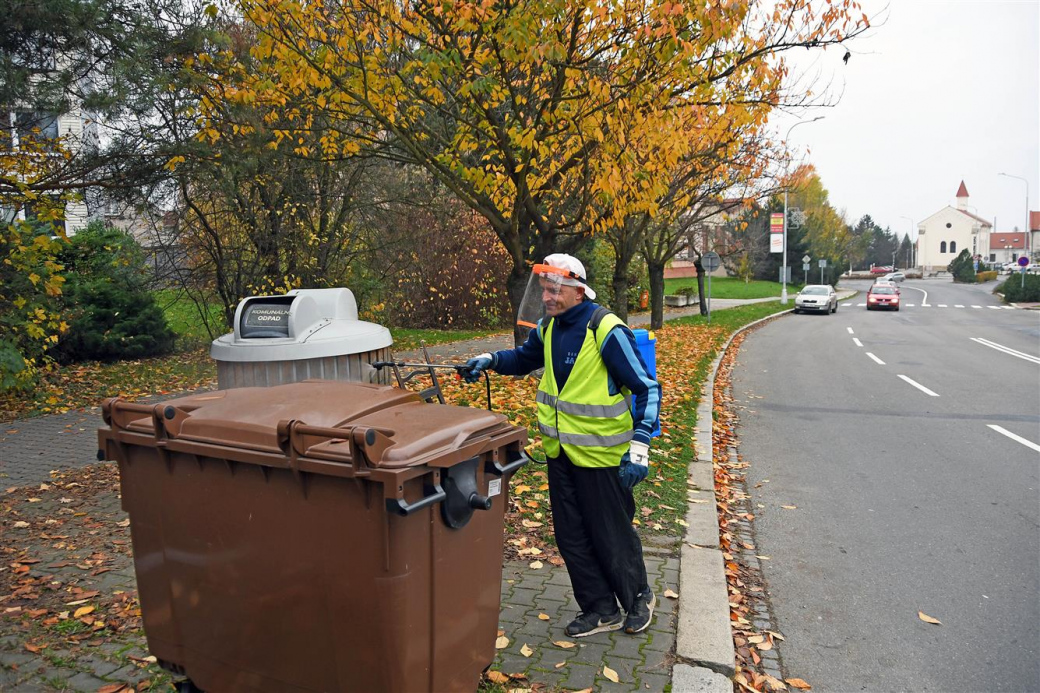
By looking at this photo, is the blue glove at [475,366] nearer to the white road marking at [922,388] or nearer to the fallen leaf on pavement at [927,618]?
the fallen leaf on pavement at [927,618]

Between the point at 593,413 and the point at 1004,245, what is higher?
the point at 1004,245

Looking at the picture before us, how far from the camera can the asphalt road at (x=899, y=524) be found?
4062 mm

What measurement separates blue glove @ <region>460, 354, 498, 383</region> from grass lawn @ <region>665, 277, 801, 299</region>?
138 feet

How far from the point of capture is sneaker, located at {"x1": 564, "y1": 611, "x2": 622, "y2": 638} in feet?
13.1

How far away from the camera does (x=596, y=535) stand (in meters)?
3.94

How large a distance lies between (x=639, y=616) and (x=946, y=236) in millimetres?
132484

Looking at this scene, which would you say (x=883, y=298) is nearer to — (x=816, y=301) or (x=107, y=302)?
(x=816, y=301)

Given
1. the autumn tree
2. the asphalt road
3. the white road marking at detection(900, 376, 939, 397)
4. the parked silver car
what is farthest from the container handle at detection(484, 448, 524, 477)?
the parked silver car

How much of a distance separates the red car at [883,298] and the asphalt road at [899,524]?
2525 cm

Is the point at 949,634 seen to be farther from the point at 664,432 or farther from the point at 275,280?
the point at 275,280

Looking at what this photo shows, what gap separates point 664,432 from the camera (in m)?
8.70

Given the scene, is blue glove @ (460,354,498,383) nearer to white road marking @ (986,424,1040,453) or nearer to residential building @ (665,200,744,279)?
white road marking @ (986,424,1040,453)

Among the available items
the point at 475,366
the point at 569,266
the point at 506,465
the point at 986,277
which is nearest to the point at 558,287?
the point at 569,266

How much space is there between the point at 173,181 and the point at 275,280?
13.1ft
